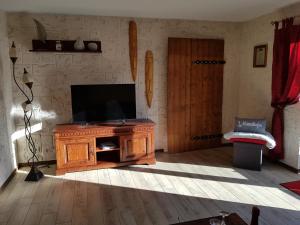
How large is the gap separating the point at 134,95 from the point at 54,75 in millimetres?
1200

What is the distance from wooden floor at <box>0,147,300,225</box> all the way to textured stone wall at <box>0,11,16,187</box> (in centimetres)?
21

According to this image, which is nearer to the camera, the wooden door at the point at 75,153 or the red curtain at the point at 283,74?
the red curtain at the point at 283,74

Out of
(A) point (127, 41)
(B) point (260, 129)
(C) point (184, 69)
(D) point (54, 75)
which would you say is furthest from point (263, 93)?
(D) point (54, 75)

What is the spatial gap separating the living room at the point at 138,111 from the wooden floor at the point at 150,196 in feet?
0.05

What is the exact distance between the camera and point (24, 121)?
3537 mm

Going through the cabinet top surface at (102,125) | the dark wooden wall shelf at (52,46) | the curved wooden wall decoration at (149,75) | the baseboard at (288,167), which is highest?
the dark wooden wall shelf at (52,46)

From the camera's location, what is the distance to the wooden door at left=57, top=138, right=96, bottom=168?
3.26 m

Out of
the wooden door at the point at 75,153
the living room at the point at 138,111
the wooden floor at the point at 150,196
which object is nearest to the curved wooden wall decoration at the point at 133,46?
the living room at the point at 138,111

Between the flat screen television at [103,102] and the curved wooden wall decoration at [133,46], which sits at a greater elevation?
the curved wooden wall decoration at [133,46]

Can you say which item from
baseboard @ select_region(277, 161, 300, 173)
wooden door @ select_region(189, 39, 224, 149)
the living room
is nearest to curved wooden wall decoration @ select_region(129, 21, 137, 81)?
the living room

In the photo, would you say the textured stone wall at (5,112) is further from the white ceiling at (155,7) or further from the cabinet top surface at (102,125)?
the cabinet top surface at (102,125)

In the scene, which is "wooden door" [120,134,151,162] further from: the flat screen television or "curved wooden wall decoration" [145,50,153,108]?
"curved wooden wall decoration" [145,50,153,108]

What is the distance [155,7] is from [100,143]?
2.04 m

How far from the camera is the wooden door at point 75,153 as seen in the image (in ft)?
10.7
